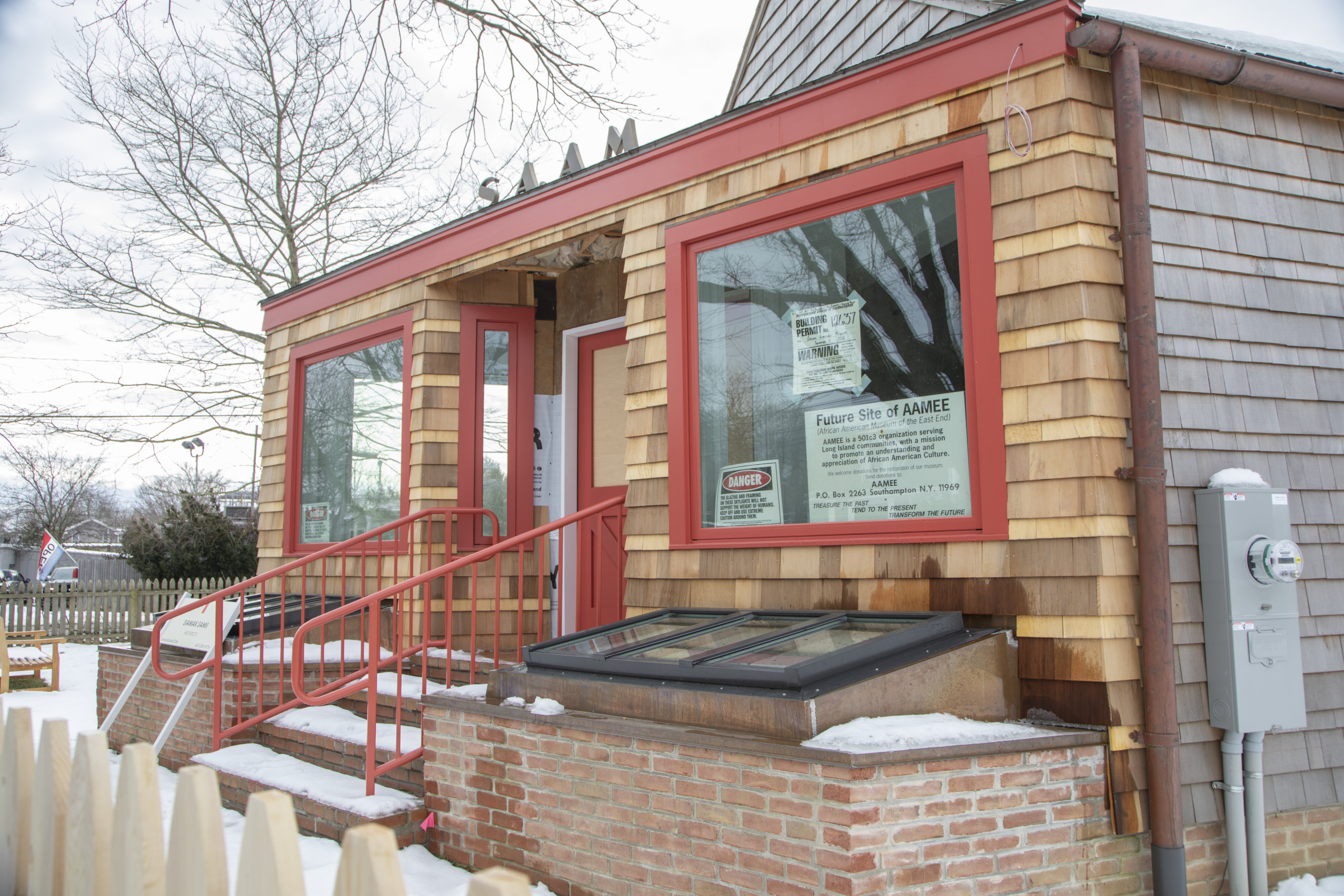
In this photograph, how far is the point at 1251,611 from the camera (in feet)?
11.0

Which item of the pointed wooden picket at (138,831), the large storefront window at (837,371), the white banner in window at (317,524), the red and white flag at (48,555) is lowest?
the pointed wooden picket at (138,831)

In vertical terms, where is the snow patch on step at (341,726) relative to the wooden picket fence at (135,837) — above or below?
below

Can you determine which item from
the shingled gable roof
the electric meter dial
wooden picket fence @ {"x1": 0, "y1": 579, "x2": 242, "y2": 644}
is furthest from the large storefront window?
wooden picket fence @ {"x1": 0, "y1": 579, "x2": 242, "y2": 644}

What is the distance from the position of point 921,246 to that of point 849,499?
3.69ft

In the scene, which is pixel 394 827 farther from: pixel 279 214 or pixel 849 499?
A: pixel 279 214

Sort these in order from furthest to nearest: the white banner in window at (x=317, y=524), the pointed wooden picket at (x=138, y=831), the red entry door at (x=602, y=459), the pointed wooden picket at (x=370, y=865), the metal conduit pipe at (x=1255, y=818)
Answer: the white banner in window at (x=317, y=524), the red entry door at (x=602, y=459), the metal conduit pipe at (x=1255, y=818), the pointed wooden picket at (x=138, y=831), the pointed wooden picket at (x=370, y=865)

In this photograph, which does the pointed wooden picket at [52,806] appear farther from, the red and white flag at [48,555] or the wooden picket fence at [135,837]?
the red and white flag at [48,555]

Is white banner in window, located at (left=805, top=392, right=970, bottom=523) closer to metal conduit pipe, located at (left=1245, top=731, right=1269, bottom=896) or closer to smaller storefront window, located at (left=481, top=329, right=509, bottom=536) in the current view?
metal conduit pipe, located at (left=1245, top=731, right=1269, bottom=896)

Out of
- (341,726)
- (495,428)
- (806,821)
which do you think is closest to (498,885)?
(806,821)

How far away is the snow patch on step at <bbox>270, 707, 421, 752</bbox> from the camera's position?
479 centimetres

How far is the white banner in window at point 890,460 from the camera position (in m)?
3.68

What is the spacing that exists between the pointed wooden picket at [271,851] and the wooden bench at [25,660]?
9.42 m

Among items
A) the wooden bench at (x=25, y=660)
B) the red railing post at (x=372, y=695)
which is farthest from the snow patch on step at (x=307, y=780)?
the wooden bench at (x=25, y=660)

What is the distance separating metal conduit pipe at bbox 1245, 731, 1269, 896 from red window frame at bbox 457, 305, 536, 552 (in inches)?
174
